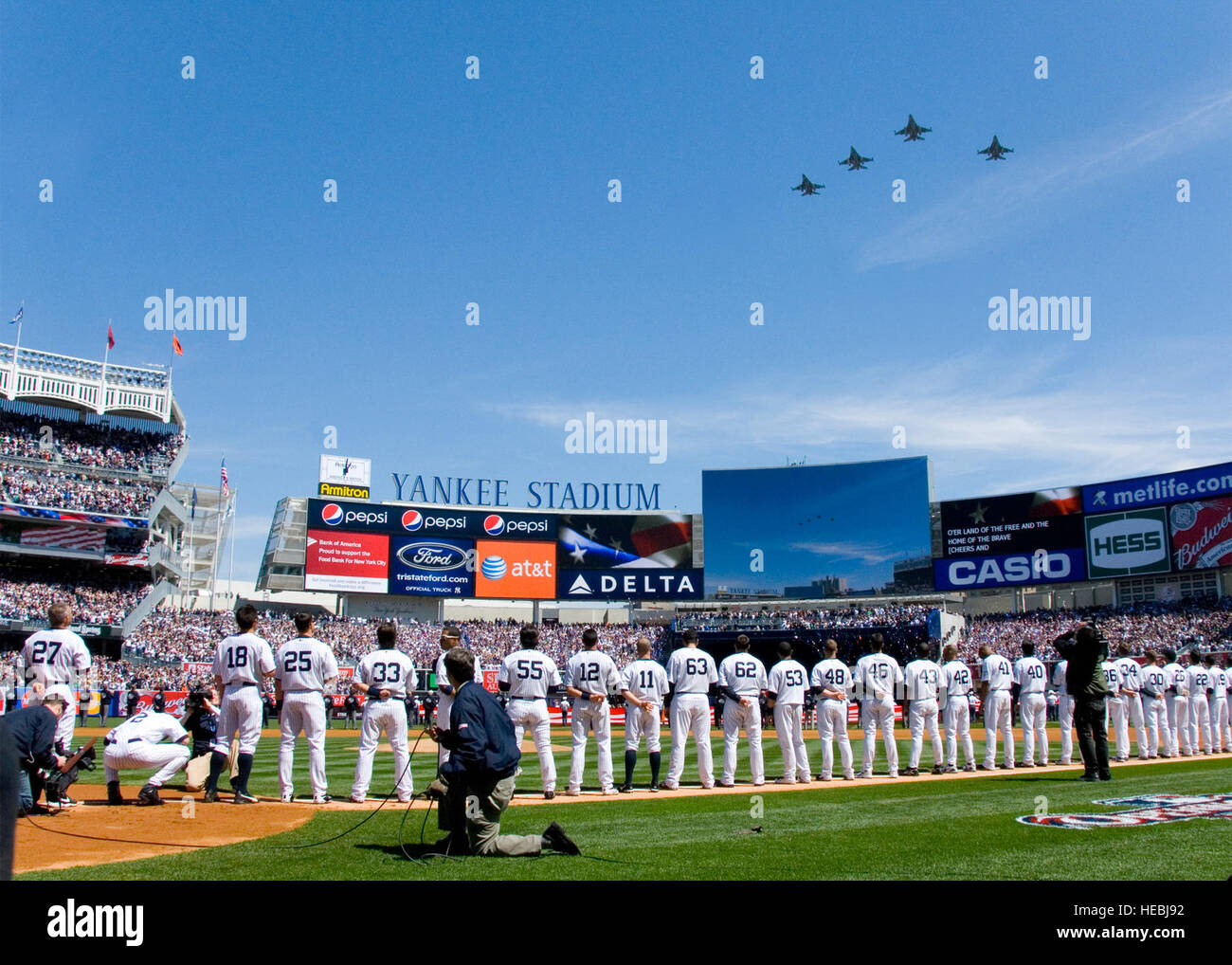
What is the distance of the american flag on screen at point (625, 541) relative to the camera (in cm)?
5728

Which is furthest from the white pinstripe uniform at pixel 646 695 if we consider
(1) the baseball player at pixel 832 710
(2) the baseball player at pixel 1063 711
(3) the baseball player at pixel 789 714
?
(2) the baseball player at pixel 1063 711

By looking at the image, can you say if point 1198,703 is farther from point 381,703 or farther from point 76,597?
point 76,597

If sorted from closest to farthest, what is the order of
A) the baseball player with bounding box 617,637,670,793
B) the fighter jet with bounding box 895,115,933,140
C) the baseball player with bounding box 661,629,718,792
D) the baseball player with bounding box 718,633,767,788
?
the baseball player with bounding box 617,637,670,793 < the baseball player with bounding box 661,629,718,792 < the baseball player with bounding box 718,633,767,788 < the fighter jet with bounding box 895,115,933,140

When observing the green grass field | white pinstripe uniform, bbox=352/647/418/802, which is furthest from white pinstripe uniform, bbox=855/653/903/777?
white pinstripe uniform, bbox=352/647/418/802

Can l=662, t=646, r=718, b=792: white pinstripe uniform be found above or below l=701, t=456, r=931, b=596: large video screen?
below

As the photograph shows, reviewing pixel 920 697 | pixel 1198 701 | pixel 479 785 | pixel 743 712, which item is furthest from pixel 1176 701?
pixel 479 785

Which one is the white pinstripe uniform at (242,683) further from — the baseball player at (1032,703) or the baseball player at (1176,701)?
the baseball player at (1176,701)

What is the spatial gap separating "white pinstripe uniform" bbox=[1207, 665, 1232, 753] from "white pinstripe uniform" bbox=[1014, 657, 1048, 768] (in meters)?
4.93

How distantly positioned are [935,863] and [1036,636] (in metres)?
45.2

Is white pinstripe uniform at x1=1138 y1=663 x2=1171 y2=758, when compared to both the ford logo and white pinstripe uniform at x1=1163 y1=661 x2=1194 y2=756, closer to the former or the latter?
white pinstripe uniform at x1=1163 y1=661 x2=1194 y2=756

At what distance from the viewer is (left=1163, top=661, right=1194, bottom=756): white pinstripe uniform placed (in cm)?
1803

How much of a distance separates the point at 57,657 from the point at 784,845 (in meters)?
7.89
